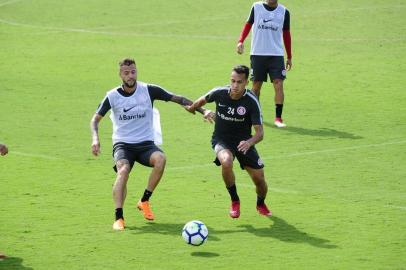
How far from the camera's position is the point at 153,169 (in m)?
13.2

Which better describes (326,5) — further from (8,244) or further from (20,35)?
(8,244)

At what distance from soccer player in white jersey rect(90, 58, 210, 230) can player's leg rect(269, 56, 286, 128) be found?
20.0ft

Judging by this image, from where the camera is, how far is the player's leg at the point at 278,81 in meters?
19.4

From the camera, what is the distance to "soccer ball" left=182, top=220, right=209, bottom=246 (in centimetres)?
1183

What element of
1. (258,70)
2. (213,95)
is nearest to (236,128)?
(213,95)

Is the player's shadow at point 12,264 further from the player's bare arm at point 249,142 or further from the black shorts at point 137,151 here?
the player's bare arm at point 249,142

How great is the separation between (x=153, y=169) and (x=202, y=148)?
4725 mm

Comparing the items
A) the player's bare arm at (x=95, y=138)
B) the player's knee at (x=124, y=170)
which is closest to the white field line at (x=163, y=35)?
the player's bare arm at (x=95, y=138)

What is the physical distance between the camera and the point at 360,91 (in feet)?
76.0

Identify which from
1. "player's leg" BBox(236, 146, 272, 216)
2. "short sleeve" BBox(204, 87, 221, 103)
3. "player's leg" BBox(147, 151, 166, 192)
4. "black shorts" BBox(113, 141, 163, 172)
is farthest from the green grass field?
"short sleeve" BBox(204, 87, 221, 103)

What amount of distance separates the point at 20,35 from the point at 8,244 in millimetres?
19979

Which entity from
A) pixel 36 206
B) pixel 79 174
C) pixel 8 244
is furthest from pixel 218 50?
pixel 8 244

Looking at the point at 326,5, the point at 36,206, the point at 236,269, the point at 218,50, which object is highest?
the point at 326,5

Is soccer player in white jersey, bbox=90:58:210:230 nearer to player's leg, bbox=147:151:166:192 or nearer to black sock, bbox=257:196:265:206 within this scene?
player's leg, bbox=147:151:166:192
